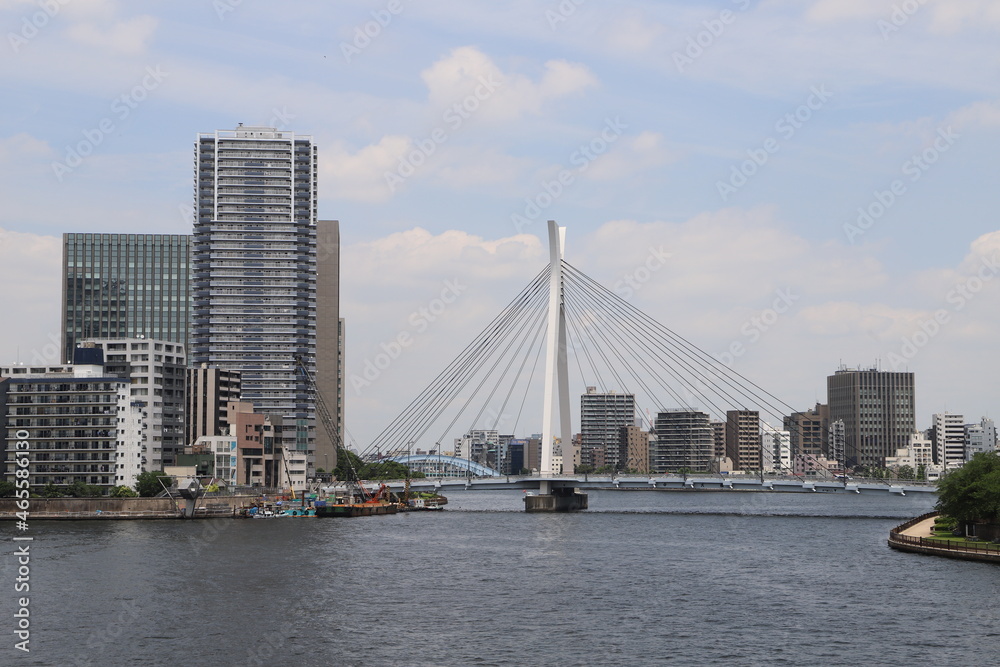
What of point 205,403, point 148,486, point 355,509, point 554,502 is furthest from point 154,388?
point 554,502

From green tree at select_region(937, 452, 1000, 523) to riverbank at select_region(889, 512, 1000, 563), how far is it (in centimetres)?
216

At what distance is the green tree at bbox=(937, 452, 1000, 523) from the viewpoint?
2864 inches

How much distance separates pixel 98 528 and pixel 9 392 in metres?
32.5

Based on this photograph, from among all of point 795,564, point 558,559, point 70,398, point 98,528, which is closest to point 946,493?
point 795,564

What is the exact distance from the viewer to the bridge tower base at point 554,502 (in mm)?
137125

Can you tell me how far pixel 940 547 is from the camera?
75000 mm

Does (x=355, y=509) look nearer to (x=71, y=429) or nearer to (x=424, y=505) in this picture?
(x=424, y=505)

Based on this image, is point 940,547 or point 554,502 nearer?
point 940,547

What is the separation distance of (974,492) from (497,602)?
34.5m

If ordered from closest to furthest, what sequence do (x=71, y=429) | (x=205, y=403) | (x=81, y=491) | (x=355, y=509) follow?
(x=81, y=491), (x=71, y=429), (x=355, y=509), (x=205, y=403)

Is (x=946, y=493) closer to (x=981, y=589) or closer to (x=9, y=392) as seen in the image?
(x=981, y=589)

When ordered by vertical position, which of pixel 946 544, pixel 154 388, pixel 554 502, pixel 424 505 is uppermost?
pixel 154 388

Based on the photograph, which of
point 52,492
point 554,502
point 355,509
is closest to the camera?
point 52,492

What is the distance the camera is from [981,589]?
59094 mm
